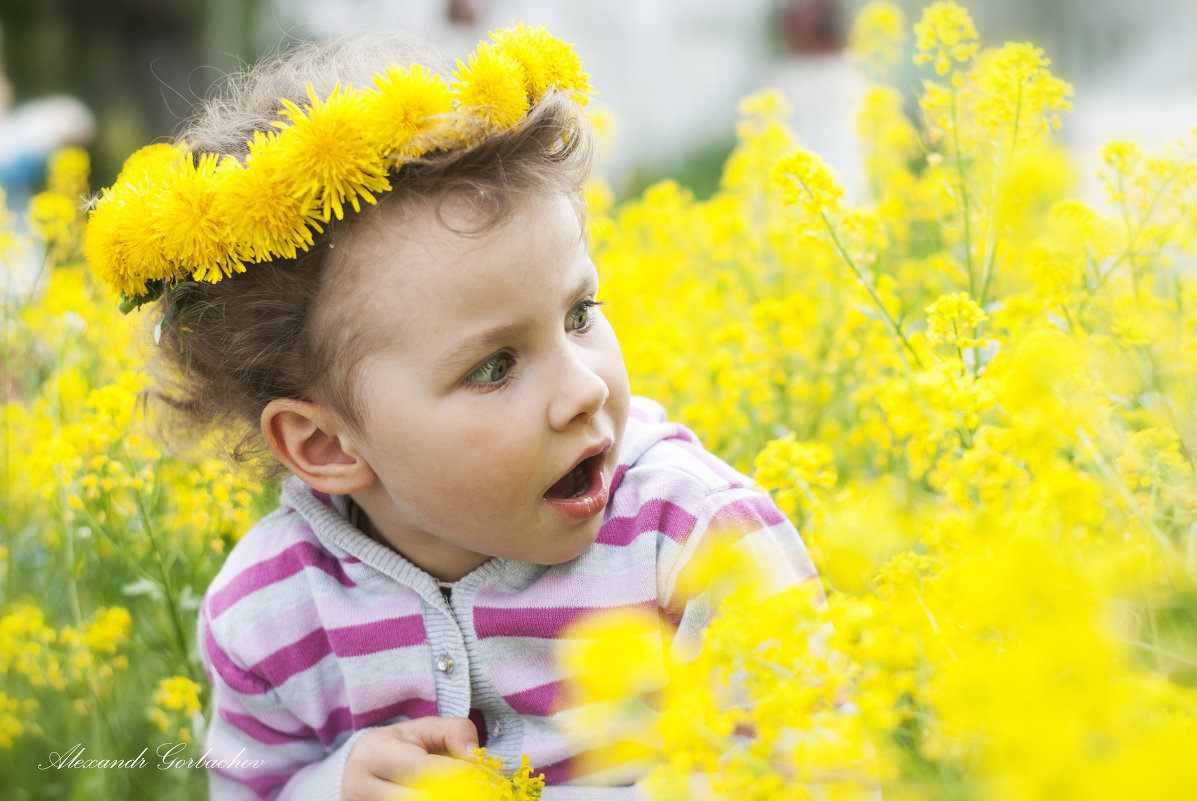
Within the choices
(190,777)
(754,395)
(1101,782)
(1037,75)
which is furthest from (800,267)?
(1101,782)

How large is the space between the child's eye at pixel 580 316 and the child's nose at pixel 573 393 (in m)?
0.09

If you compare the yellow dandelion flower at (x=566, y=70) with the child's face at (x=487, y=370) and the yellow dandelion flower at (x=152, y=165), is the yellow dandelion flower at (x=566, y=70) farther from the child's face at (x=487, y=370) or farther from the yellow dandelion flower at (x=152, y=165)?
the yellow dandelion flower at (x=152, y=165)

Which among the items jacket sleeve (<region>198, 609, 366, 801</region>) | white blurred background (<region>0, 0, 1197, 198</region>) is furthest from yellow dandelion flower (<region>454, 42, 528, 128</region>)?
white blurred background (<region>0, 0, 1197, 198</region>)

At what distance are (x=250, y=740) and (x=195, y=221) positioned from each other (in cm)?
79

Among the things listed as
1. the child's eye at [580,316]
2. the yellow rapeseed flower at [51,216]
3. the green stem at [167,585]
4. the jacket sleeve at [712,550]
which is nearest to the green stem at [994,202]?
the jacket sleeve at [712,550]

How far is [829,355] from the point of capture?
2.10 metres

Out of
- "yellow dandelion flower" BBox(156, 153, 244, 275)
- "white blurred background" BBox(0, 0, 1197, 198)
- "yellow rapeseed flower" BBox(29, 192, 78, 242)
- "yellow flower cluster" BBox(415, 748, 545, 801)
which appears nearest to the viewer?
"yellow flower cluster" BBox(415, 748, 545, 801)

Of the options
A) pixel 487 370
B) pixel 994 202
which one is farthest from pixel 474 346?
pixel 994 202

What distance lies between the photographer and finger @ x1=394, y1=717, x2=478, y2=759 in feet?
4.23

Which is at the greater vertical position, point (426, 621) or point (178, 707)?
point (426, 621)

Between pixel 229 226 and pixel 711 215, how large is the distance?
1.71 meters

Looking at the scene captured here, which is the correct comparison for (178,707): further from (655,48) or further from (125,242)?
(655,48)

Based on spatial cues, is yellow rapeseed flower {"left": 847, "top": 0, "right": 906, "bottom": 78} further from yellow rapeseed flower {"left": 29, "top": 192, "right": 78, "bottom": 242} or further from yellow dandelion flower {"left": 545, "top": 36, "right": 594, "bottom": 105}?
yellow rapeseed flower {"left": 29, "top": 192, "right": 78, "bottom": 242}

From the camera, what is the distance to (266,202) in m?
1.16
